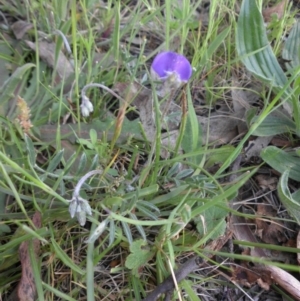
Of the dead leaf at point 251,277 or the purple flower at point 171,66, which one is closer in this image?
the purple flower at point 171,66

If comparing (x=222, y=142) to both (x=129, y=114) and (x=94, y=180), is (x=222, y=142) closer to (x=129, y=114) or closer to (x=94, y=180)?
(x=129, y=114)

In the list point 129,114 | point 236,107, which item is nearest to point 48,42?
point 129,114

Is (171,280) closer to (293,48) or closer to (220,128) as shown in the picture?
(220,128)

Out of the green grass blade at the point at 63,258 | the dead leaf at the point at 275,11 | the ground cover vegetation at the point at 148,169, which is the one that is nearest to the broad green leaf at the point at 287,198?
the ground cover vegetation at the point at 148,169

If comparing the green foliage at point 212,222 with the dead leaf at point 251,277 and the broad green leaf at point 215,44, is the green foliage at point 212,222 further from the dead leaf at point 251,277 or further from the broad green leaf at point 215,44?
the broad green leaf at point 215,44

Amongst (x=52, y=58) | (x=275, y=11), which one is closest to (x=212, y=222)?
(x=52, y=58)

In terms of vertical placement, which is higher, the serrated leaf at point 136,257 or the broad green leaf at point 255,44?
→ the broad green leaf at point 255,44

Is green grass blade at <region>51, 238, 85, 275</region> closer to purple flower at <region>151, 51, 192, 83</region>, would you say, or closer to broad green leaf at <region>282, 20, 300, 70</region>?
purple flower at <region>151, 51, 192, 83</region>
